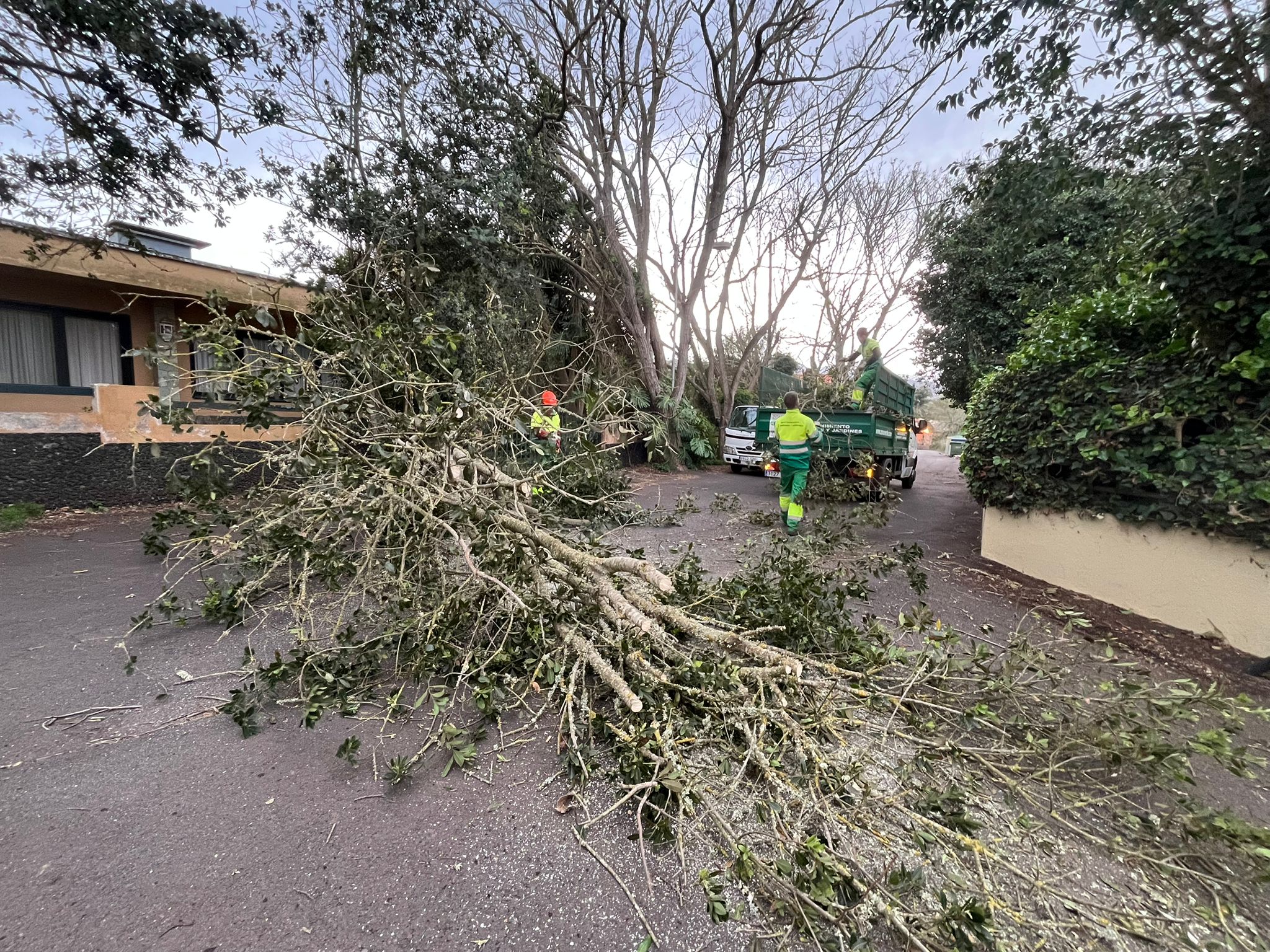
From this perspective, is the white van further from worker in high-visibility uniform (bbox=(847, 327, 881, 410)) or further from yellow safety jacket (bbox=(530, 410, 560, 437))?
yellow safety jacket (bbox=(530, 410, 560, 437))

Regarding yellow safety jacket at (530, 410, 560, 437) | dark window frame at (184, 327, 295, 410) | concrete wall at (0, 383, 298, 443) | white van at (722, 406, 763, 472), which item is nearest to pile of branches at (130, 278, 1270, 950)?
dark window frame at (184, 327, 295, 410)

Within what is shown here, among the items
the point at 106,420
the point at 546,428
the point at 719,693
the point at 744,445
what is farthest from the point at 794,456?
the point at 106,420

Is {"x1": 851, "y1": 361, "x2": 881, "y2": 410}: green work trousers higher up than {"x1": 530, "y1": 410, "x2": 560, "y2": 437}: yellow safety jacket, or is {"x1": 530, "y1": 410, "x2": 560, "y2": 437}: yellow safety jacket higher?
{"x1": 851, "y1": 361, "x2": 881, "y2": 410}: green work trousers

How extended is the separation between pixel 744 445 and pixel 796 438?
27.9ft

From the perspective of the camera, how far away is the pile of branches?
5.95 feet

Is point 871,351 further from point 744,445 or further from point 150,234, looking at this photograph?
point 150,234

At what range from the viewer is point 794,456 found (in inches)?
273

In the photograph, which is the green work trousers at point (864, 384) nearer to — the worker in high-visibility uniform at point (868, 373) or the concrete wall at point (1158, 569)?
the worker in high-visibility uniform at point (868, 373)

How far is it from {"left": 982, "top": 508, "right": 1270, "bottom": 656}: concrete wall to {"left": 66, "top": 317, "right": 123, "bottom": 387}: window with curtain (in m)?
15.3

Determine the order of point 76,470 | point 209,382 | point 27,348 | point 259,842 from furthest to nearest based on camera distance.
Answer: point 27,348 → point 76,470 → point 209,382 → point 259,842

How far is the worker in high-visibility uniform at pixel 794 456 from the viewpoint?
22.6 ft

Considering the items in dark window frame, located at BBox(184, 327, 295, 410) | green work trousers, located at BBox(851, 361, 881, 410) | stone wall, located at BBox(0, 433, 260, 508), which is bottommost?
stone wall, located at BBox(0, 433, 260, 508)

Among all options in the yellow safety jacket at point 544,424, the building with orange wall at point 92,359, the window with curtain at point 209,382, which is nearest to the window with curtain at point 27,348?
the building with orange wall at point 92,359

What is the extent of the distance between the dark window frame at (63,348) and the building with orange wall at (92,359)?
0.02 metres
